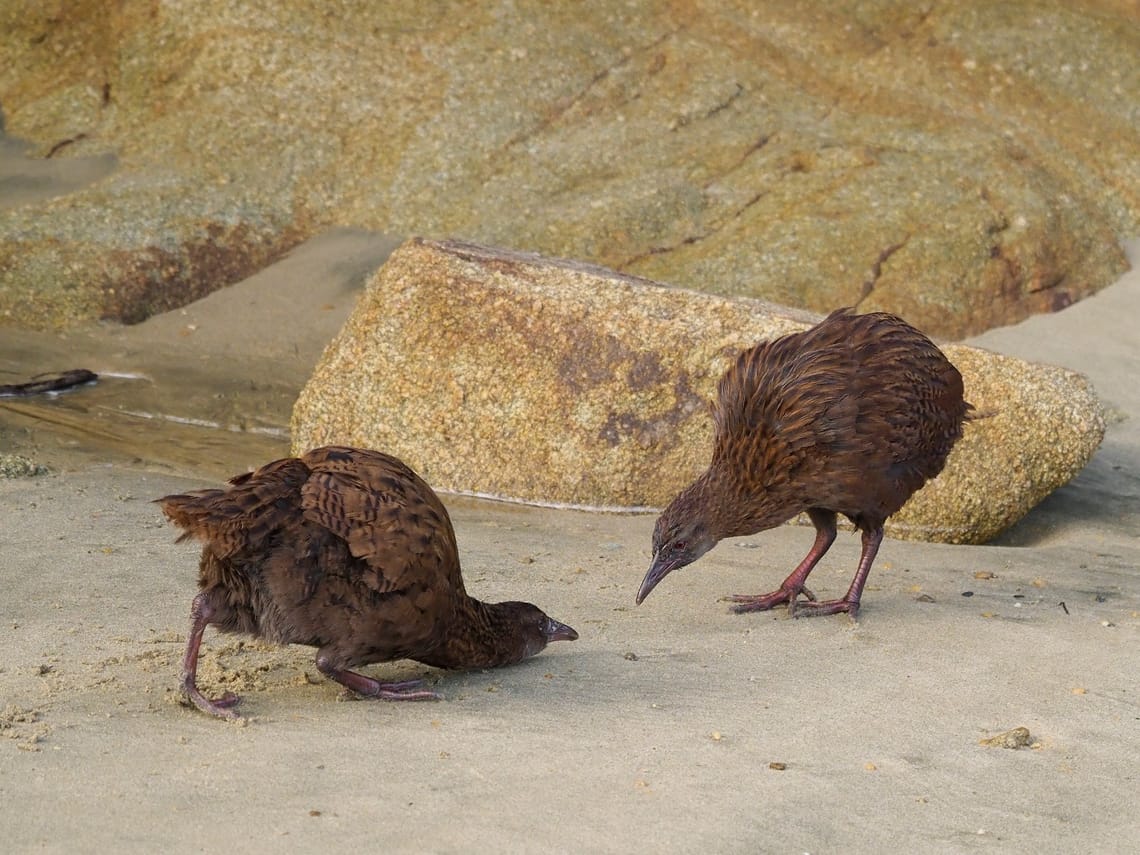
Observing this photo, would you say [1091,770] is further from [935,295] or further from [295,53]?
[295,53]

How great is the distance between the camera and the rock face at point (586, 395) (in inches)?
309

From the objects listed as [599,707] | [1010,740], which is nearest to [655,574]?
[599,707]

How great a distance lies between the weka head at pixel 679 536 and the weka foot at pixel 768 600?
1.20 ft

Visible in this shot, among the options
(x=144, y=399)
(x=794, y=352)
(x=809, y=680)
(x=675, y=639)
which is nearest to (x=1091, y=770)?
(x=809, y=680)

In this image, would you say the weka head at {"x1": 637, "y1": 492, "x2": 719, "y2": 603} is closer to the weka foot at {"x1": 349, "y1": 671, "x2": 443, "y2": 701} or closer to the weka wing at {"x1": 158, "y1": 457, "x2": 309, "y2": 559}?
the weka foot at {"x1": 349, "y1": 671, "x2": 443, "y2": 701}

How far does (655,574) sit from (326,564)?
172cm

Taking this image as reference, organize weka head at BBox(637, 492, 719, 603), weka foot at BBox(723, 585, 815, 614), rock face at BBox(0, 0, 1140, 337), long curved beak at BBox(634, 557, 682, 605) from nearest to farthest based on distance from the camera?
long curved beak at BBox(634, 557, 682, 605) → weka head at BBox(637, 492, 719, 603) → weka foot at BBox(723, 585, 815, 614) → rock face at BBox(0, 0, 1140, 337)

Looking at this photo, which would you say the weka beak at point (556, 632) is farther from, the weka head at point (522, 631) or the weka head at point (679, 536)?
the weka head at point (679, 536)

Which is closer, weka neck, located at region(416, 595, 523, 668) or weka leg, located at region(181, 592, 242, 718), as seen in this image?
weka leg, located at region(181, 592, 242, 718)

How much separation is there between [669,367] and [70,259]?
498 centimetres

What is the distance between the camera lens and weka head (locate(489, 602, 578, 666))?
5.10 m

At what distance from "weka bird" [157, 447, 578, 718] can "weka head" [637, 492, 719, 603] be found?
50.5 inches

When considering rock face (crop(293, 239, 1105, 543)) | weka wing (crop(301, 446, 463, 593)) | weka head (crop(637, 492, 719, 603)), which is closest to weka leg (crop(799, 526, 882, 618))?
weka head (crop(637, 492, 719, 603))

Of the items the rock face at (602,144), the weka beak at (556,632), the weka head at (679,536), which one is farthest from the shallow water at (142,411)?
the weka beak at (556,632)
